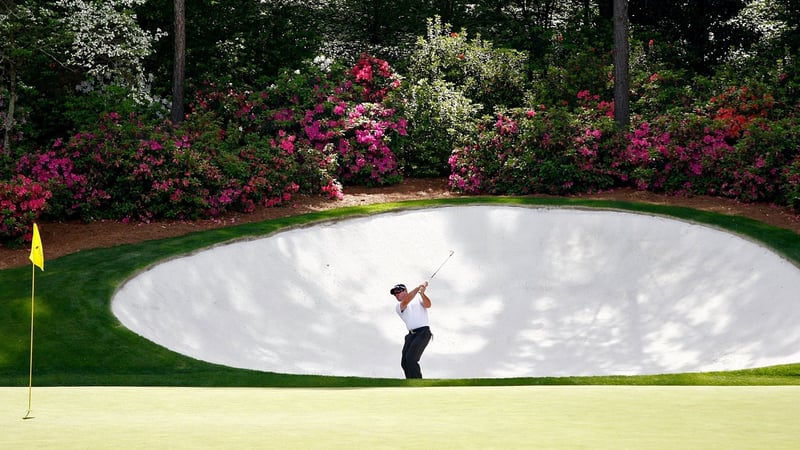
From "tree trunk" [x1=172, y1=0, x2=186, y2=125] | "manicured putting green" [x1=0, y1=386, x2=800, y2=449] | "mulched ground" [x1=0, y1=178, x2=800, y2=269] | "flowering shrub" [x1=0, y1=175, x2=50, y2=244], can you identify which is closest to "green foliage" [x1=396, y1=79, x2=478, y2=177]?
"mulched ground" [x1=0, y1=178, x2=800, y2=269]

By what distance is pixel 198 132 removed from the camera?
73.9 feet

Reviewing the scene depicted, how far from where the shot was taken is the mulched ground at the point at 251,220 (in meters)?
18.2

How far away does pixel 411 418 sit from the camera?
6.61m

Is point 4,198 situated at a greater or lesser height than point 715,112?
lesser

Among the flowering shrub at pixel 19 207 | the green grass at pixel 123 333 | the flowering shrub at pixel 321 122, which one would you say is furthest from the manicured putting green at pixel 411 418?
the flowering shrub at pixel 321 122

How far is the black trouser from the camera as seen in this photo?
47.8 feet

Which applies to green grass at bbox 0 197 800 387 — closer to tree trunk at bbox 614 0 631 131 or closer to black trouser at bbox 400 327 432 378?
black trouser at bbox 400 327 432 378

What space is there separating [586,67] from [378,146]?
5771 mm

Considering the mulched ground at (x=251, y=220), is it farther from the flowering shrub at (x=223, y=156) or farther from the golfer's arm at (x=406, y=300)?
the golfer's arm at (x=406, y=300)

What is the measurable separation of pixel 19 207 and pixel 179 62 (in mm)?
6122

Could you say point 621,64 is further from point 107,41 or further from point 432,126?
point 107,41

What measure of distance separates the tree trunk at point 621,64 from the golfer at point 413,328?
9.96 m

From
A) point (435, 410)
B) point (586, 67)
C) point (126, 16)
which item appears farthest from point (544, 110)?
point (435, 410)

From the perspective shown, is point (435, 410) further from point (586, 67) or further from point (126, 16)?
point (586, 67)
